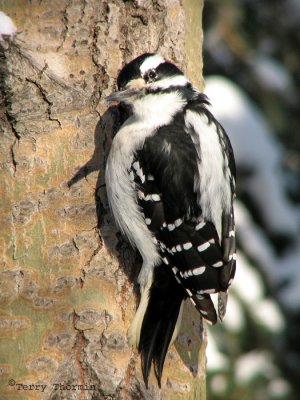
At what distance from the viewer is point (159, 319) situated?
9.80 feet

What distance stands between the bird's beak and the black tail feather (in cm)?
67

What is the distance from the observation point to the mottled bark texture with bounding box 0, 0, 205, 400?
110 inches

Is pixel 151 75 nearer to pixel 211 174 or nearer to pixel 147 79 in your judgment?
pixel 147 79

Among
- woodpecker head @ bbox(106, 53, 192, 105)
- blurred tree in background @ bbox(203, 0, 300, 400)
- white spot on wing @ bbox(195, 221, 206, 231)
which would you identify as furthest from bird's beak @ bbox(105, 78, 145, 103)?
blurred tree in background @ bbox(203, 0, 300, 400)

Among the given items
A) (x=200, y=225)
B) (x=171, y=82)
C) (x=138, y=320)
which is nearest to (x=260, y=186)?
(x=171, y=82)

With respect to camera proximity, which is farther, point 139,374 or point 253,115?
point 253,115

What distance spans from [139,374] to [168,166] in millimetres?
793

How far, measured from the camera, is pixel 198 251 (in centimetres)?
293

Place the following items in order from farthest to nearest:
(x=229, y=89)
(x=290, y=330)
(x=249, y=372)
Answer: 1. (x=229, y=89)
2. (x=290, y=330)
3. (x=249, y=372)

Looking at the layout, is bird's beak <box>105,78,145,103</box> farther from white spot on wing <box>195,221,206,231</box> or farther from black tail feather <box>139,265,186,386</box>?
black tail feather <box>139,265,186,386</box>

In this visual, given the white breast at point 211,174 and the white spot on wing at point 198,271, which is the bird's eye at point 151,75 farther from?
the white spot on wing at point 198,271

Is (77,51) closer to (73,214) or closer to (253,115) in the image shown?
(73,214)

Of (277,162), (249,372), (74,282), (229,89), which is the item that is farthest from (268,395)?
(74,282)

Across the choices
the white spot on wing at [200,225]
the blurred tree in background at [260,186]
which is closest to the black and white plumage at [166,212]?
the white spot on wing at [200,225]
